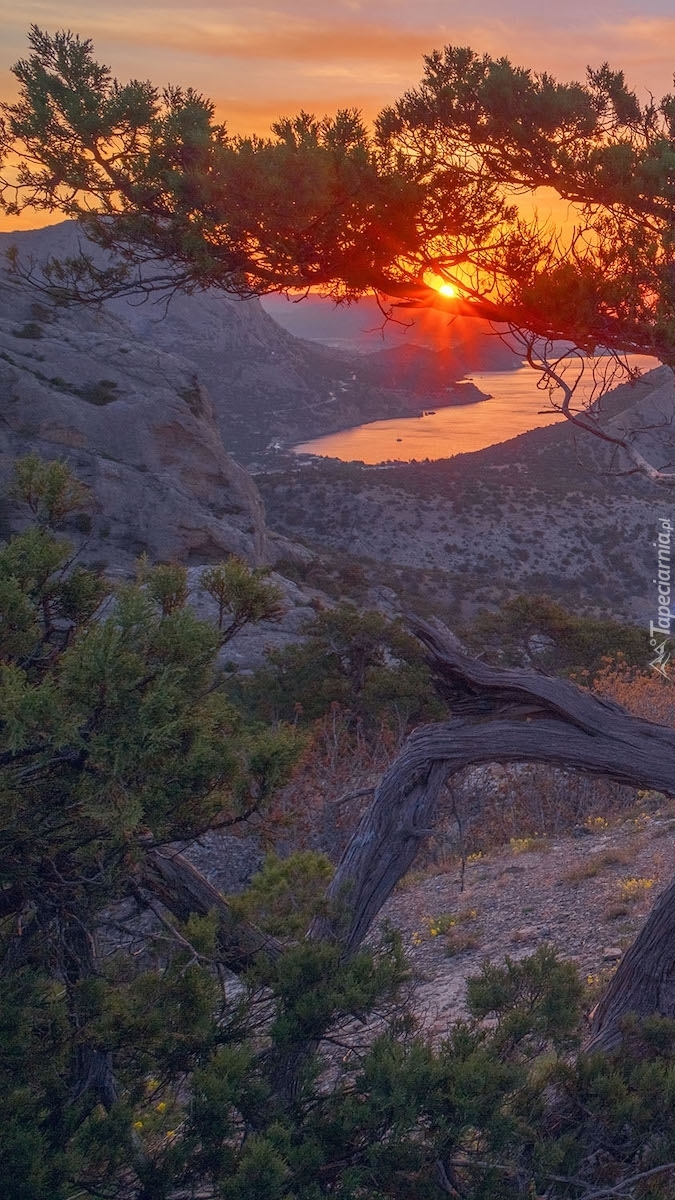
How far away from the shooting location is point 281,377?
6750 centimetres

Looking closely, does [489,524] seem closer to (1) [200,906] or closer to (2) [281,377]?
(1) [200,906]

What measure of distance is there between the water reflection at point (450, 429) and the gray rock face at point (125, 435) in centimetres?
2034

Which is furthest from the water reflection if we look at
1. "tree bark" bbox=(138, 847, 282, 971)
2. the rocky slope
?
"tree bark" bbox=(138, 847, 282, 971)

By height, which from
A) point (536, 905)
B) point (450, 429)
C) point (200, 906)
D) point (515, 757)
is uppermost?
point (450, 429)

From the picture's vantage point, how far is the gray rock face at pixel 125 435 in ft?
76.2

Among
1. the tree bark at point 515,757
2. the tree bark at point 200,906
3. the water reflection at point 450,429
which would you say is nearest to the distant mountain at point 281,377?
the water reflection at point 450,429

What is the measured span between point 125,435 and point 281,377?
43.7 m

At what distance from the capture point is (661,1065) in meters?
2.94

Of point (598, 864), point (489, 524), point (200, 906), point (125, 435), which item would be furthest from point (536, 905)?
point (489, 524)

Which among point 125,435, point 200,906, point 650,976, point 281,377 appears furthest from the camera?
point 281,377

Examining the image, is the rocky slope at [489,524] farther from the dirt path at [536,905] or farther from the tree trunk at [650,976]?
the tree trunk at [650,976]

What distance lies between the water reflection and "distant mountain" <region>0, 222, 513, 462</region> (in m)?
1.81

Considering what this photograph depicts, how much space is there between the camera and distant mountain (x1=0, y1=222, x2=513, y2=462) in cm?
6025

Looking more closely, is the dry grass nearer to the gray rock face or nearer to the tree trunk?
the tree trunk
